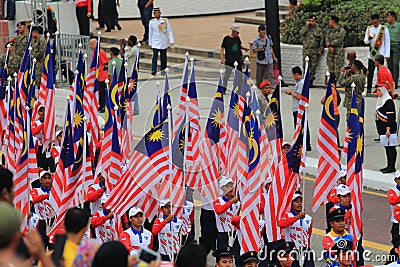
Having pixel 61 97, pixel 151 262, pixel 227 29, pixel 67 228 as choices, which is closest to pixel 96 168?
pixel 67 228

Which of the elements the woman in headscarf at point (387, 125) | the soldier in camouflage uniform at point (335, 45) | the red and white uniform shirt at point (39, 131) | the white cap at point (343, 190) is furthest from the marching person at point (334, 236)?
the soldier in camouflage uniform at point (335, 45)

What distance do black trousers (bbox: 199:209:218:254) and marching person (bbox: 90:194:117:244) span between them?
1408 millimetres

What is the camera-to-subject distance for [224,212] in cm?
1336

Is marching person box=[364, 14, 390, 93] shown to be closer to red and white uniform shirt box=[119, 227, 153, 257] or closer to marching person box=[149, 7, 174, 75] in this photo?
marching person box=[149, 7, 174, 75]

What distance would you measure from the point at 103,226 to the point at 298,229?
7.95 feet

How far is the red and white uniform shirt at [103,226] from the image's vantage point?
12914 millimetres

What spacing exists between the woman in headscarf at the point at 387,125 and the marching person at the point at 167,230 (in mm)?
5066

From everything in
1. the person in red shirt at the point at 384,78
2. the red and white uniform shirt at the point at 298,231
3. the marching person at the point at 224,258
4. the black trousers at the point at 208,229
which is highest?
the person in red shirt at the point at 384,78

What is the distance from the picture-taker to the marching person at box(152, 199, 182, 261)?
41.7ft

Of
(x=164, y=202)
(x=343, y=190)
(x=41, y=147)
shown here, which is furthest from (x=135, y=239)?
(x=41, y=147)

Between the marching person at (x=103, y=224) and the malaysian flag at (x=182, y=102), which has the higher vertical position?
the malaysian flag at (x=182, y=102)

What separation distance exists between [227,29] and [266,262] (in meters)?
17.8

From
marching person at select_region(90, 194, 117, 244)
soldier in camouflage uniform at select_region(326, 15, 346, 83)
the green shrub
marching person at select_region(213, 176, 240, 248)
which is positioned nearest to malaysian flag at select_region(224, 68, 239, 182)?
marching person at select_region(213, 176, 240, 248)

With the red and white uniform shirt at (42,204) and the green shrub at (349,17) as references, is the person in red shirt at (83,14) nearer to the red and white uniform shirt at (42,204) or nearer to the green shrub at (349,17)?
the green shrub at (349,17)
